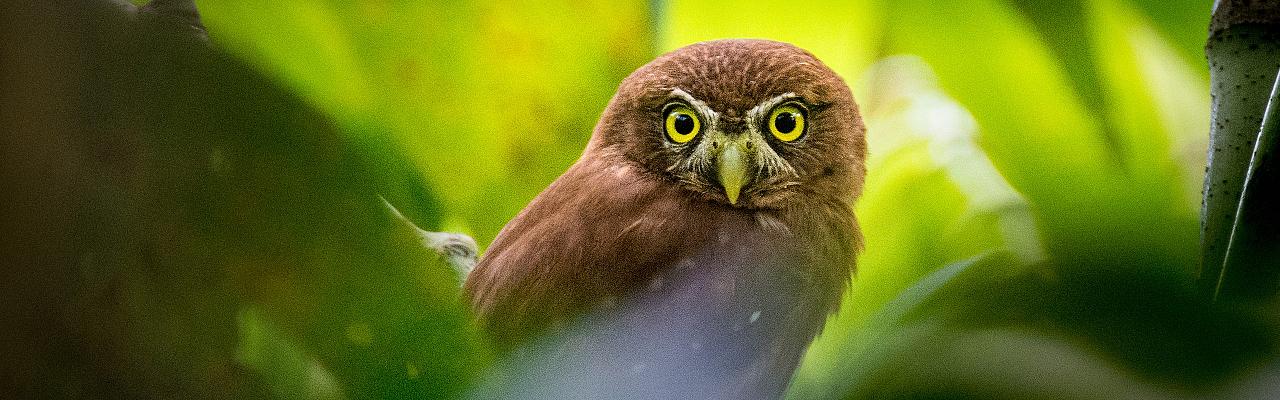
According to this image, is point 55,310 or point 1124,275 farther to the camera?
point 55,310

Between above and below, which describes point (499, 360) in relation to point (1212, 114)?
below

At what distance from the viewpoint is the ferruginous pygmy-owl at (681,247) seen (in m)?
0.89

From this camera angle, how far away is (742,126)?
84 centimetres

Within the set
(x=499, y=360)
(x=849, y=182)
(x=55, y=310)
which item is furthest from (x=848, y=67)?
(x=55, y=310)

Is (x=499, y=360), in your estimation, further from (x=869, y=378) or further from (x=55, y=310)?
(x=55, y=310)

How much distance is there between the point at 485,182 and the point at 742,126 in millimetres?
312

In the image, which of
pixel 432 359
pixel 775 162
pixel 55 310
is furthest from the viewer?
pixel 55 310

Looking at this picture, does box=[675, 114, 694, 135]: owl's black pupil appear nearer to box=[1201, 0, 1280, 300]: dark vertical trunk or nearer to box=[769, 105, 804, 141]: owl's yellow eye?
box=[769, 105, 804, 141]: owl's yellow eye

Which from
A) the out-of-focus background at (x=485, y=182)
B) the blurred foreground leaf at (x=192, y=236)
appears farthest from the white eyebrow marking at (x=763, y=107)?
the blurred foreground leaf at (x=192, y=236)

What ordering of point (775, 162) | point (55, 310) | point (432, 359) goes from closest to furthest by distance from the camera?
1. point (775, 162)
2. point (432, 359)
3. point (55, 310)

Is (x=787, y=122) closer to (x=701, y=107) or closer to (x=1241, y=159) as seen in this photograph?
(x=701, y=107)

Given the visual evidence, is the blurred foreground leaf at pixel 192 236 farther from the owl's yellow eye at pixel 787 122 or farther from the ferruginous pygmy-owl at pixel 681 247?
the owl's yellow eye at pixel 787 122

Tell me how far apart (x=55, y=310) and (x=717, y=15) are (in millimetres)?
910

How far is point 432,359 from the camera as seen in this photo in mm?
997
